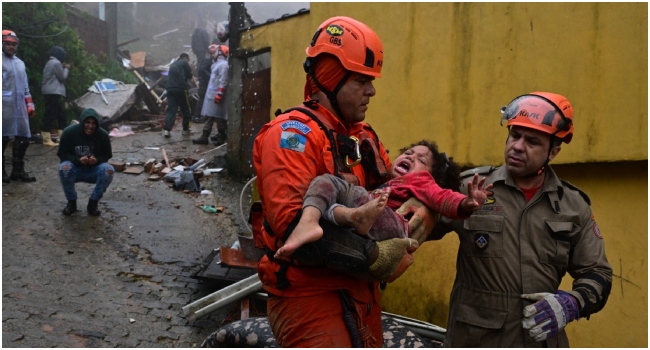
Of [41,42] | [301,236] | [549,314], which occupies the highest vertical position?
[41,42]

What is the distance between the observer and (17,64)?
391 inches

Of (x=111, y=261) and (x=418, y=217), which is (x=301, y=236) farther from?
(x=111, y=261)

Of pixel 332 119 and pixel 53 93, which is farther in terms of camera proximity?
pixel 53 93

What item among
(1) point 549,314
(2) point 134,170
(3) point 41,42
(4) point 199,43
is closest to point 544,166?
(1) point 549,314

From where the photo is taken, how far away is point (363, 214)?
8.33ft

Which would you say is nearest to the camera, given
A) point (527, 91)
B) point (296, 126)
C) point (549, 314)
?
point (296, 126)

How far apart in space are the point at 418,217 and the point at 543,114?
1.02 meters

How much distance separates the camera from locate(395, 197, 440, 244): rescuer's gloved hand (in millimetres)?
2936

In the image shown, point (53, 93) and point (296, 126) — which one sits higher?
point (53, 93)

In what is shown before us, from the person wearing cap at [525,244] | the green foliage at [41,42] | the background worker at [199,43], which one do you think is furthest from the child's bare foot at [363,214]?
the background worker at [199,43]

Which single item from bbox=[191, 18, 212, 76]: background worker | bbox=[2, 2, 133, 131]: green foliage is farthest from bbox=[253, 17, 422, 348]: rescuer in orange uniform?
bbox=[191, 18, 212, 76]: background worker

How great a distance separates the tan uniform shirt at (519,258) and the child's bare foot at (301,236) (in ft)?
4.25

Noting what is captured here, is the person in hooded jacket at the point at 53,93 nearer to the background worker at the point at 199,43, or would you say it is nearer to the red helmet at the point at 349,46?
the background worker at the point at 199,43

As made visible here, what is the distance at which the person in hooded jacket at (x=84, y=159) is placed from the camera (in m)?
8.50
